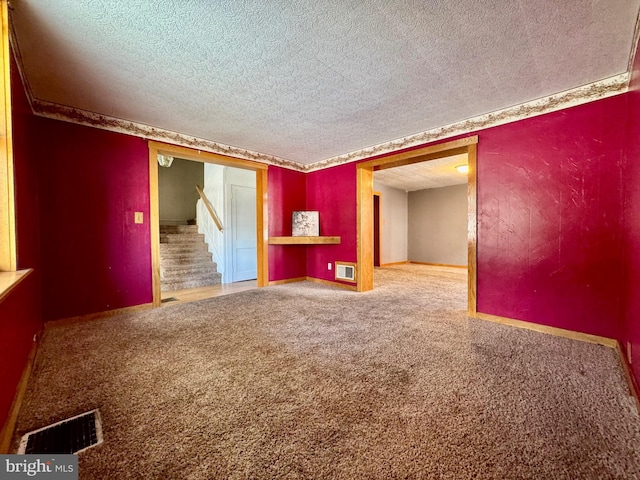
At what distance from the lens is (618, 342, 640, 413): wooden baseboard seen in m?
1.45

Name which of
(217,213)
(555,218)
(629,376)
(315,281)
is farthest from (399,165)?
(217,213)

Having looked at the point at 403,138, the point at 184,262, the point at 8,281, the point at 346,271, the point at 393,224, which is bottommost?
the point at 346,271

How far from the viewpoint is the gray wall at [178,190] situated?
7031 mm

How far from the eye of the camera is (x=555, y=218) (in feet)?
8.15

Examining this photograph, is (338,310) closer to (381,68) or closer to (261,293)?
(261,293)

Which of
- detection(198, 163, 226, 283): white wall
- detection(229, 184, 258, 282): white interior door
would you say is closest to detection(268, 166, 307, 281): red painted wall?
detection(229, 184, 258, 282): white interior door

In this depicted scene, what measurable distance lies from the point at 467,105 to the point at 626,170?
1.40 m

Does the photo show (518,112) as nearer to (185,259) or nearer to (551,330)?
(551,330)

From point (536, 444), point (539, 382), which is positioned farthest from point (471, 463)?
point (539, 382)

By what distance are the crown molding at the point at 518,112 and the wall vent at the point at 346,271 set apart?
1.88 m

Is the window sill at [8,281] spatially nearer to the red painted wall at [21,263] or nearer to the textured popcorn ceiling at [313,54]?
the red painted wall at [21,263]

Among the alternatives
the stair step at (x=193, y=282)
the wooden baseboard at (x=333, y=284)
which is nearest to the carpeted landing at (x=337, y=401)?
the wooden baseboard at (x=333, y=284)

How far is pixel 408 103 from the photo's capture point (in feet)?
8.70

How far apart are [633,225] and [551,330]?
48.5 inches
